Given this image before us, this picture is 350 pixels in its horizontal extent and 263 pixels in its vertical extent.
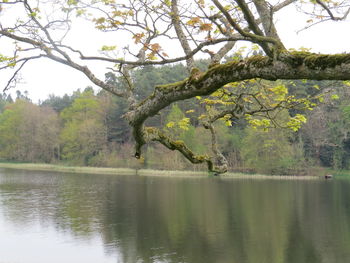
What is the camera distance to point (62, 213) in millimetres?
20625

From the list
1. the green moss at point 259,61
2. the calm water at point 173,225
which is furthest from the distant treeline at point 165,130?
the green moss at point 259,61

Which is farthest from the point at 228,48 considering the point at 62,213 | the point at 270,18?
the point at 62,213

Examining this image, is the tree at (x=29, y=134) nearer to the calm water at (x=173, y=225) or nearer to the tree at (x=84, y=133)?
Result: the tree at (x=84, y=133)

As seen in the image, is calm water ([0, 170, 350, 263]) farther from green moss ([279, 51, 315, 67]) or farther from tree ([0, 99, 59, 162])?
tree ([0, 99, 59, 162])

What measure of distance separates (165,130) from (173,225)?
24491mm

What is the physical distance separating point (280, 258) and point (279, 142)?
29.0 metres

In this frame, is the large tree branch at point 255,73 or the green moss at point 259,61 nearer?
the large tree branch at point 255,73

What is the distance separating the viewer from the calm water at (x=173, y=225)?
552 inches

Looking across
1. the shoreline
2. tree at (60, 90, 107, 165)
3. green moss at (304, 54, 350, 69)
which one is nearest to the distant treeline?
tree at (60, 90, 107, 165)

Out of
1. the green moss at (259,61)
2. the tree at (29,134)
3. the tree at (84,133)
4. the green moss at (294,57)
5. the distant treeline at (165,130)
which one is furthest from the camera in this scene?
the tree at (29,134)

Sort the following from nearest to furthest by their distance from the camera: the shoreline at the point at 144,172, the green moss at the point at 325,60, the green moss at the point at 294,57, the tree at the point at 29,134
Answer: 1. the green moss at the point at 325,60
2. the green moss at the point at 294,57
3. the shoreline at the point at 144,172
4. the tree at the point at 29,134

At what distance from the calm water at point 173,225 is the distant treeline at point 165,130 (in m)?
11.1

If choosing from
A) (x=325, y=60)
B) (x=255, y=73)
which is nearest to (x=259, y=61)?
(x=255, y=73)

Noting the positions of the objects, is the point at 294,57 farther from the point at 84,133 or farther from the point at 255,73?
the point at 84,133
